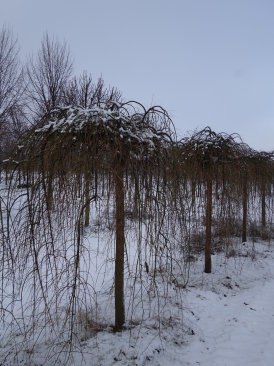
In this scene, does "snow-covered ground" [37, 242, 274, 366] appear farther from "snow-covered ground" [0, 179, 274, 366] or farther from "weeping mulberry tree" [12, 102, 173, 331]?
"weeping mulberry tree" [12, 102, 173, 331]

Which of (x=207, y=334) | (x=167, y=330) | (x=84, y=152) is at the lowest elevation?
(x=207, y=334)

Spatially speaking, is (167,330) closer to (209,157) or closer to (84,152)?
(84,152)

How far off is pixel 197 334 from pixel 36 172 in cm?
276

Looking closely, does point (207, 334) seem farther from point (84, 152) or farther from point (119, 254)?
point (84, 152)

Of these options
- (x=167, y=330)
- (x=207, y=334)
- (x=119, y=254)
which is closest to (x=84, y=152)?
(x=119, y=254)

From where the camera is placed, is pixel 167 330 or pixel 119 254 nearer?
pixel 119 254

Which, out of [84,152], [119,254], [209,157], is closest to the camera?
[84,152]

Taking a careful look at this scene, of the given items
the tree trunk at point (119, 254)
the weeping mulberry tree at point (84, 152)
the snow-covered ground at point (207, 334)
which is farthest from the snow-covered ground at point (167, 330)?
the weeping mulberry tree at point (84, 152)

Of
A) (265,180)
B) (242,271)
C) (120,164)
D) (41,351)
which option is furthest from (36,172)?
(265,180)

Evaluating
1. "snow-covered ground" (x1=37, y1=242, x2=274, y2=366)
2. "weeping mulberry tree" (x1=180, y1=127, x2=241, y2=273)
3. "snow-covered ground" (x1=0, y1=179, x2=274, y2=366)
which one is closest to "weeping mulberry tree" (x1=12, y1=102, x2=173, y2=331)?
"snow-covered ground" (x1=0, y1=179, x2=274, y2=366)

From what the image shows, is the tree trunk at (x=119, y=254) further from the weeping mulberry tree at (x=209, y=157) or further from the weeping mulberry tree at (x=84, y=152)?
the weeping mulberry tree at (x=209, y=157)

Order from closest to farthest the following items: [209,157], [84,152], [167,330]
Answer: [84,152] < [167,330] < [209,157]

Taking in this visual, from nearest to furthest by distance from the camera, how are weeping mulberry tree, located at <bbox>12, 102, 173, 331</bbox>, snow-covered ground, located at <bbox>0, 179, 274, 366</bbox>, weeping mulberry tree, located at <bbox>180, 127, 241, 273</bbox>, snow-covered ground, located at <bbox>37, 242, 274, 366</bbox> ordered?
Result: weeping mulberry tree, located at <bbox>12, 102, 173, 331</bbox> < snow-covered ground, located at <bbox>0, 179, 274, 366</bbox> < snow-covered ground, located at <bbox>37, 242, 274, 366</bbox> < weeping mulberry tree, located at <bbox>180, 127, 241, 273</bbox>

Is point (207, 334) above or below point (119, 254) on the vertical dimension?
below
